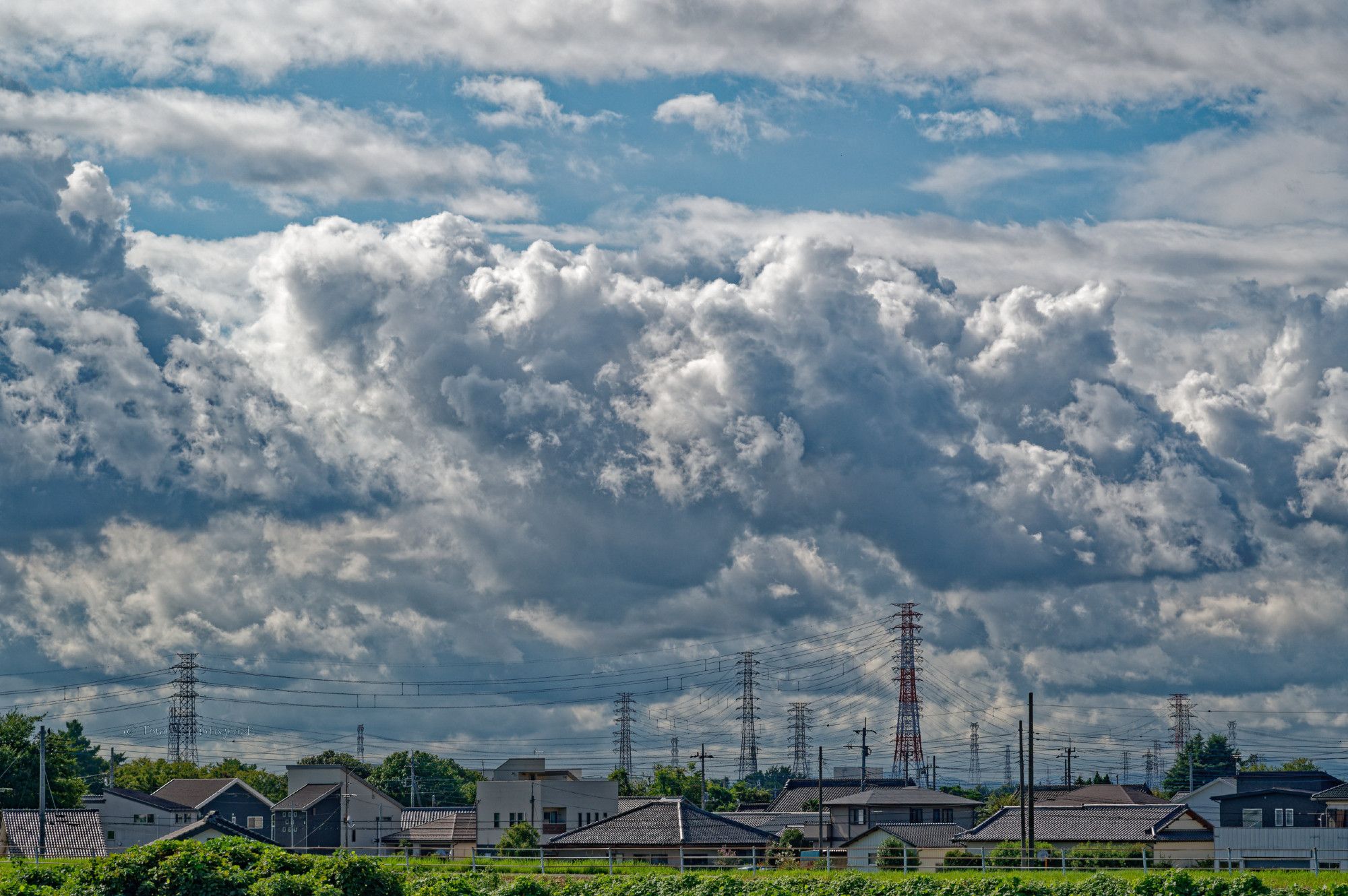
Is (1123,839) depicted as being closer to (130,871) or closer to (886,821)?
(886,821)

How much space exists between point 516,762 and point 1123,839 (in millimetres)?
56233

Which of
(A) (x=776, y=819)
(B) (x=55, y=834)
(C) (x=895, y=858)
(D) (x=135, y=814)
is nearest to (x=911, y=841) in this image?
(A) (x=776, y=819)

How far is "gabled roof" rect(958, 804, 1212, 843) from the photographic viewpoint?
9875cm

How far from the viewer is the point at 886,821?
119 metres

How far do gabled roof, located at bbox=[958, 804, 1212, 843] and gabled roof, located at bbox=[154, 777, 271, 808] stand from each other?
66.7 m

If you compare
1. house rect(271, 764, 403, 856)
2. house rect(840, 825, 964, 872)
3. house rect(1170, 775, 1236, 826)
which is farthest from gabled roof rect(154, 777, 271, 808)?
house rect(1170, 775, 1236, 826)

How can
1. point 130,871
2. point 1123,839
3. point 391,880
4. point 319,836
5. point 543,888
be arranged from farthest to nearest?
point 319,836, point 1123,839, point 543,888, point 391,880, point 130,871

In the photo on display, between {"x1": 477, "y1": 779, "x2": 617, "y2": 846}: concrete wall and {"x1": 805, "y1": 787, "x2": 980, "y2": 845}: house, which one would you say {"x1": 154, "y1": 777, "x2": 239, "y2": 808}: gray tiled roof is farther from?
{"x1": 805, "y1": 787, "x2": 980, "y2": 845}: house

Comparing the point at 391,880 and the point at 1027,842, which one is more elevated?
the point at 391,880

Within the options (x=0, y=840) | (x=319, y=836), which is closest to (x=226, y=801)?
(x=319, y=836)

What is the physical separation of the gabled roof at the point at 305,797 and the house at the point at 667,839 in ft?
136

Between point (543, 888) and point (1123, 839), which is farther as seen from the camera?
point (1123, 839)

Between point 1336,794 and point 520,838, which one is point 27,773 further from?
point 1336,794

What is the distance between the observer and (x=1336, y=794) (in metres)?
88.1
